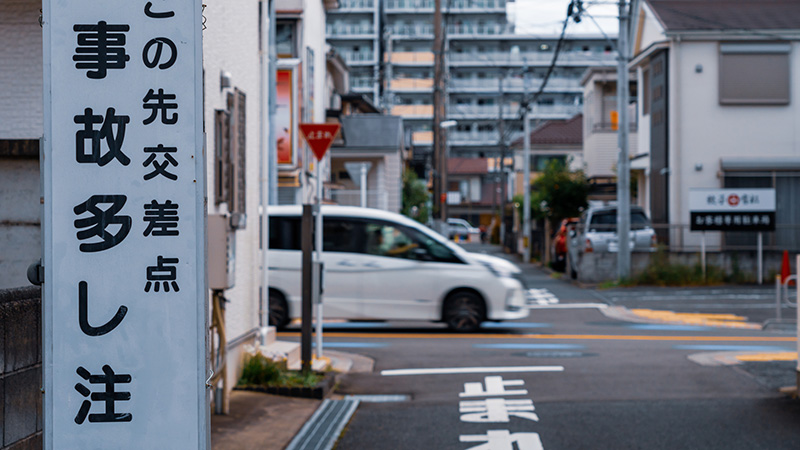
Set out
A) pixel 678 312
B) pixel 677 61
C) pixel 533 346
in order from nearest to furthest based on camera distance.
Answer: pixel 533 346
pixel 678 312
pixel 677 61

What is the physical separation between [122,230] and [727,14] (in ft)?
91.2

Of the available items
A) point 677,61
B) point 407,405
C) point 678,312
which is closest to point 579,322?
point 678,312

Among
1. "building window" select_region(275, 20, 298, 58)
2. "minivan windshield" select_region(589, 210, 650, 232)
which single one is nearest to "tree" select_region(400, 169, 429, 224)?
"minivan windshield" select_region(589, 210, 650, 232)

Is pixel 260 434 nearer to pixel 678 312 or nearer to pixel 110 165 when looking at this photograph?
pixel 110 165

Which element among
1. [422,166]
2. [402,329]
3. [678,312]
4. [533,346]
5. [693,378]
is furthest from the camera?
[422,166]

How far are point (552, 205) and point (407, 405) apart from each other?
28.1m

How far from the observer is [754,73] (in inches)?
1064

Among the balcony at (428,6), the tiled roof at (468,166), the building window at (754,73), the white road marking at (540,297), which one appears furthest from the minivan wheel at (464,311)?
the balcony at (428,6)

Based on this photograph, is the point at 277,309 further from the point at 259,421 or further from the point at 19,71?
the point at 19,71

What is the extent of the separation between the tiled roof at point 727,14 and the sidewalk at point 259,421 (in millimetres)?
21805

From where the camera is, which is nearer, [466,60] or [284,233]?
[284,233]

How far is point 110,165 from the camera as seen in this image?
3467 millimetres

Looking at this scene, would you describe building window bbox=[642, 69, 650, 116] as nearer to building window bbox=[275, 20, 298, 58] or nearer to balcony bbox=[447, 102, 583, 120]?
building window bbox=[275, 20, 298, 58]

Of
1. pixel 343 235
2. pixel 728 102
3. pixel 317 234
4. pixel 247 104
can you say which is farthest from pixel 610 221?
pixel 247 104
